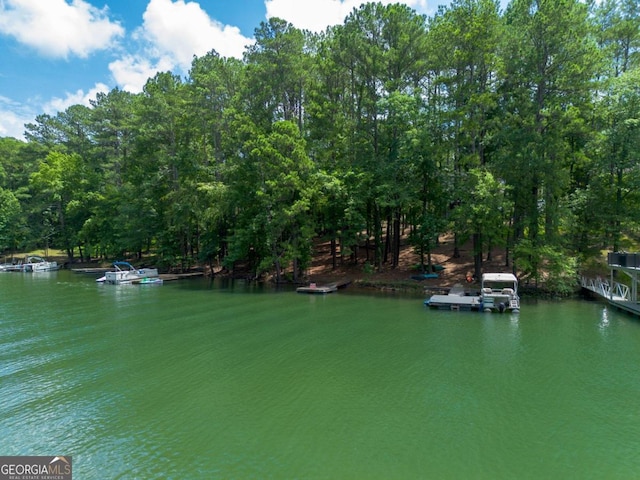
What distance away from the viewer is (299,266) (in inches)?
1303

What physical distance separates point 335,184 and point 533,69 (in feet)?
48.3

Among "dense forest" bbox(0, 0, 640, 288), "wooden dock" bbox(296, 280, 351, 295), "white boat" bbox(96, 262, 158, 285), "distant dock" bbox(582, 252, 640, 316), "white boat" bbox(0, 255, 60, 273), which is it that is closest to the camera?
"distant dock" bbox(582, 252, 640, 316)

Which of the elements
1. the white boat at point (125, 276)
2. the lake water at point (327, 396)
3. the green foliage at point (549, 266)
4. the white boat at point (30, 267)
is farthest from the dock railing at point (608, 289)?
the white boat at point (30, 267)

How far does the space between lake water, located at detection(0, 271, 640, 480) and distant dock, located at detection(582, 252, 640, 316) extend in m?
1.70

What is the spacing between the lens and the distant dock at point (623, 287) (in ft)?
62.9

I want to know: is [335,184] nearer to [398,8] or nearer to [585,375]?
[398,8]

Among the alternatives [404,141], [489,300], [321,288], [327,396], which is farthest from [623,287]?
[327,396]

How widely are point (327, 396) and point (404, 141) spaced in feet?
72.6

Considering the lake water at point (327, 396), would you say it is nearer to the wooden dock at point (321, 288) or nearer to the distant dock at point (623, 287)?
the distant dock at point (623, 287)

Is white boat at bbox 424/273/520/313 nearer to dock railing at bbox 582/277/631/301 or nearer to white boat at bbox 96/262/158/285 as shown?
dock railing at bbox 582/277/631/301

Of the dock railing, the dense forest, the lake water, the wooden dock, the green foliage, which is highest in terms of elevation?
the dense forest

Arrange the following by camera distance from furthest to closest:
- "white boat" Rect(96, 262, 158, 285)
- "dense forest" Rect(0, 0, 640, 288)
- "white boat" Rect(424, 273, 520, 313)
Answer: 1. "white boat" Rect(96, 262, 158, 285)
2. "dense forest" Rect(0, 0, 640, 288)
3. "white boat" Rect(424, 273, 520, 313)

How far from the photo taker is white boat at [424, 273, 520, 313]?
66.7ft

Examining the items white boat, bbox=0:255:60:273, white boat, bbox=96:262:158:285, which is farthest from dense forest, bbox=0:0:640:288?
white boat, bbox=0:255:60:273
